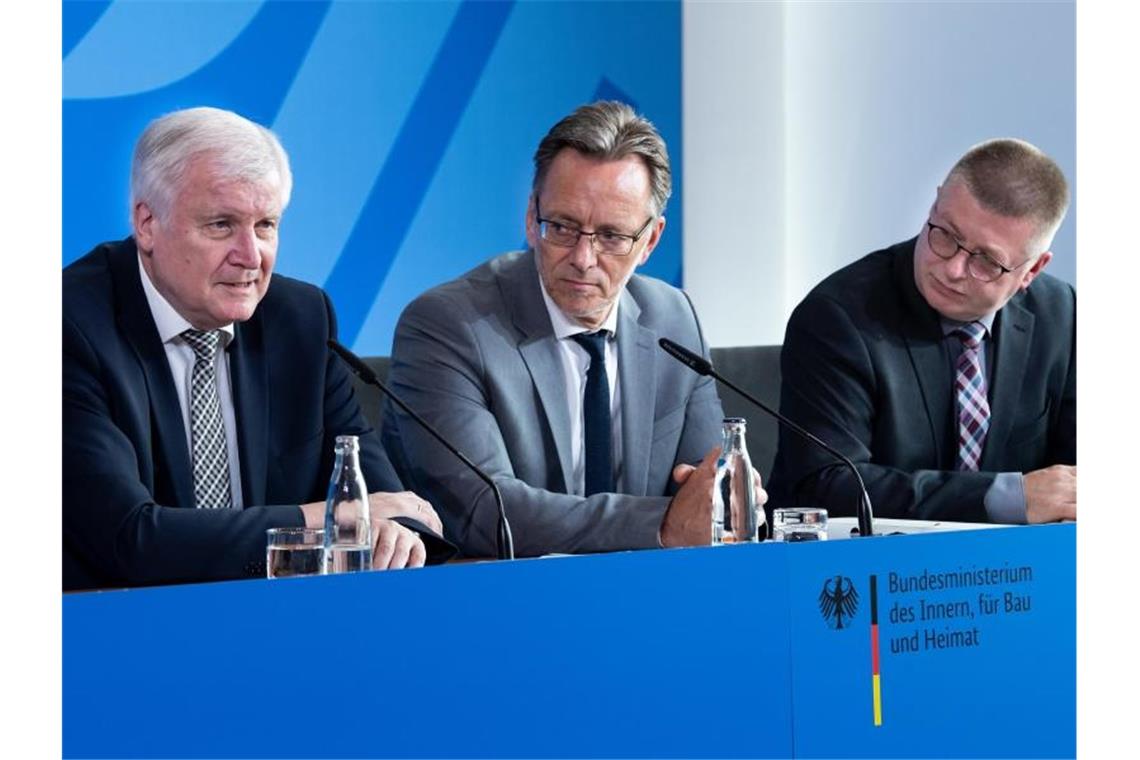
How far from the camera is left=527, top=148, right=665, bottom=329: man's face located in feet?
10.1

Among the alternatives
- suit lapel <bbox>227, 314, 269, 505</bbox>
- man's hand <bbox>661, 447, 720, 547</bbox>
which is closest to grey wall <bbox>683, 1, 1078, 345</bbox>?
man's hand <bbox>661, 447, 720, 547</bbox>

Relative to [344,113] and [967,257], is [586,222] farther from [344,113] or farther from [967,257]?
[344,113]

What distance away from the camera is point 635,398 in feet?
10.3

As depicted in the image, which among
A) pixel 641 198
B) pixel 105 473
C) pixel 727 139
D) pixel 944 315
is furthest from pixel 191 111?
pixel 727 139

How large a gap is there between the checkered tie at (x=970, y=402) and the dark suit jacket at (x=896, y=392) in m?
0.02

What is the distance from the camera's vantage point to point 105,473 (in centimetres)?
252

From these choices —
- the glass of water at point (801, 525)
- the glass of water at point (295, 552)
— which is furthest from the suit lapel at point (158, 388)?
the glass of water at point (801, 525)

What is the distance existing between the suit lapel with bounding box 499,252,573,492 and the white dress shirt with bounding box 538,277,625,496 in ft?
0.05

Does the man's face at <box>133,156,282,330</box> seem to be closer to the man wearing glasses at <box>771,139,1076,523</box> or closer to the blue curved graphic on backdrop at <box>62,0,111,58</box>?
the man wearing glasses at <box>771,139,1076,523</box>

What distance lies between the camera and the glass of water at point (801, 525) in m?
2.49

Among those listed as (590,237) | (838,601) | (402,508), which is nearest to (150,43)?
(590,237)

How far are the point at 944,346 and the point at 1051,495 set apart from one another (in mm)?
450
